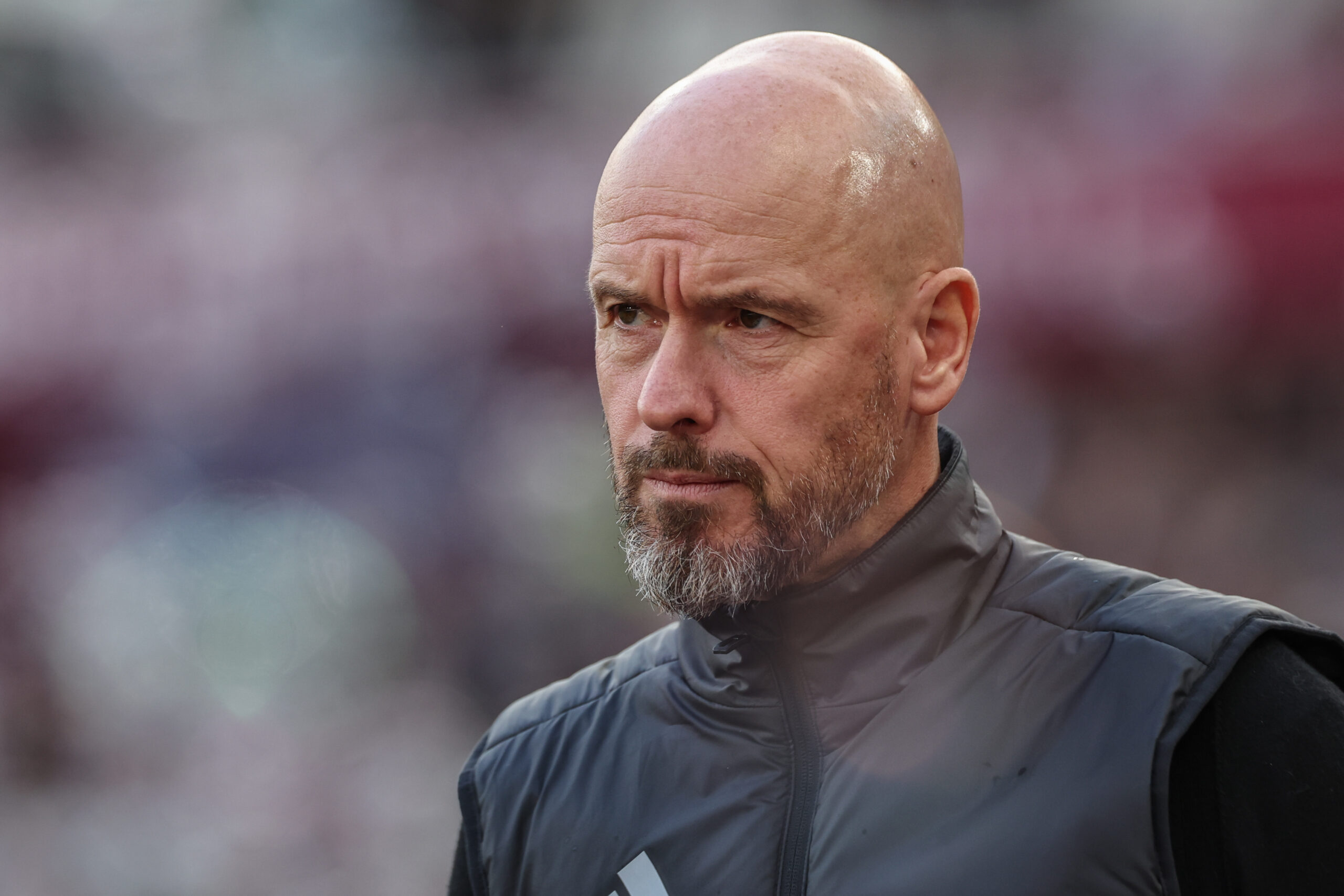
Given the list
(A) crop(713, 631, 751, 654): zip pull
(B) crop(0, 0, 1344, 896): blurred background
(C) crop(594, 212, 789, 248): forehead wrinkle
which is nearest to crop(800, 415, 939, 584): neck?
(A) crop(713, 631, 751, 654): zip pull

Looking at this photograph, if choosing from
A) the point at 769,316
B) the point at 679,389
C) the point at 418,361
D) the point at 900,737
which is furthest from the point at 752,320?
the point at 418,361

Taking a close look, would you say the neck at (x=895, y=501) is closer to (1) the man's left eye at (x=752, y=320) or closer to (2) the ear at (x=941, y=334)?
(2) the ear at (x=941, y=334)

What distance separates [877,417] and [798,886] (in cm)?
60

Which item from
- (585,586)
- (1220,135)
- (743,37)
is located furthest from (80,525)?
(1220,135)

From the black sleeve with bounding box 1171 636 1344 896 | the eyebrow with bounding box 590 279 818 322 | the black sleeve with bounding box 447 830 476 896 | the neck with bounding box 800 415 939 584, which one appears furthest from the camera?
the black sleeve with bounding box 447 830 476 896

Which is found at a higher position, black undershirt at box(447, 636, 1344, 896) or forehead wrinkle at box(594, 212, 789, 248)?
forehead wrinkle at box(594, 212, 789, 248)

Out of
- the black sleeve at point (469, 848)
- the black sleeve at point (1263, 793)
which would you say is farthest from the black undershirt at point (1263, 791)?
the black sleeve at point (469, 848)

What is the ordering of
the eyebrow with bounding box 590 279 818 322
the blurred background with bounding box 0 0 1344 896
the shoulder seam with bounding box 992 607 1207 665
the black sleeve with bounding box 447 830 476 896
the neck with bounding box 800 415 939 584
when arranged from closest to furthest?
the shoulder seam with bounding box 992 607 1207 665
the eyebrow with bounding box 590 279 818 322
the neck with bounding box 800 415 939 584
the black sleeve with bounding box 447 830 476 896
the blurred background with bounding box 0 0 1344 896

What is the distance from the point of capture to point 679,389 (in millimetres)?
1525

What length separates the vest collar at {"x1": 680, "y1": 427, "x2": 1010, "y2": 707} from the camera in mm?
1526

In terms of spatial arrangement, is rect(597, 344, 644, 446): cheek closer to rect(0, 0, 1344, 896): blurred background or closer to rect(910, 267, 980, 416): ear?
rect(910, 267, 980, 416): ear

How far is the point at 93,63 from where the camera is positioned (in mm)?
6250

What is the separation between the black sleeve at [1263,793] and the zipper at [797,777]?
410 millimetres

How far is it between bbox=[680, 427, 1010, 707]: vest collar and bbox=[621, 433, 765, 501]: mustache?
6.1 inches
